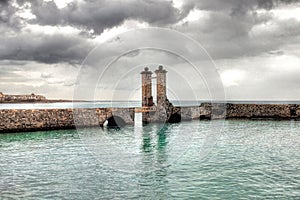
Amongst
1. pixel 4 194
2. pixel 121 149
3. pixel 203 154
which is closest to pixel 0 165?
pixel 4 194

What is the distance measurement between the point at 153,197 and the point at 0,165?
22.8ft

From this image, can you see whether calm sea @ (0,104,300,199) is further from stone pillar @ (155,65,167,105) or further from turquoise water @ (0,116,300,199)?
stone pillar @ (155,65,167,105)

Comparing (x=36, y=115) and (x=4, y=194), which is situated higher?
(x=36, y=115)

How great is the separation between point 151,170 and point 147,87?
19908mm

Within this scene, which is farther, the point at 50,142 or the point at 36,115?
the point at 36,115

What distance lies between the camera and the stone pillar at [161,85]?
100ft

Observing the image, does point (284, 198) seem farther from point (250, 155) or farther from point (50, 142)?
point (50, 142)

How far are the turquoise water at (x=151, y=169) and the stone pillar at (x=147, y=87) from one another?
12.9 metres

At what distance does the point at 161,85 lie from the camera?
101 ft

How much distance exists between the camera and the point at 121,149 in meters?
15.4

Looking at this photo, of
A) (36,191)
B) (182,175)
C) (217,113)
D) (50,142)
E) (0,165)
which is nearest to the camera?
(36,191)

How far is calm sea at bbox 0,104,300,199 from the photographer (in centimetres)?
838

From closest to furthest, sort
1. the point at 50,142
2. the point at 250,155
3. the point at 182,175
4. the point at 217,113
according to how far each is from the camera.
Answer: the point at 182,175, the point at 250,155, the point at 50,142, the point at 217,113

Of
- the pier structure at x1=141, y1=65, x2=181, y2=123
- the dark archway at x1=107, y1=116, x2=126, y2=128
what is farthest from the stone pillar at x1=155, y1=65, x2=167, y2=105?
the dark archway at x1=107, y1=116, x2=126, y2=128
